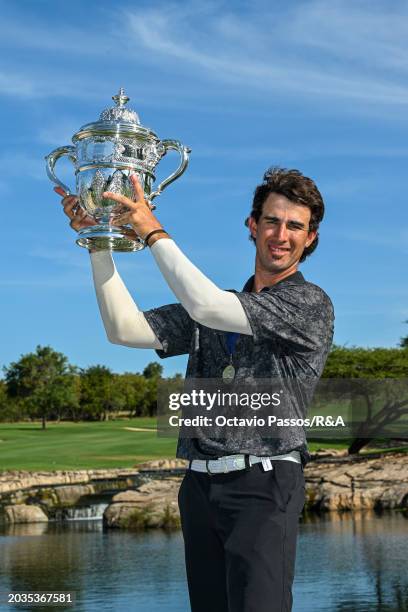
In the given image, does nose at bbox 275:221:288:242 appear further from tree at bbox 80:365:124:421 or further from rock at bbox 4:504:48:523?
tree at bbox 80:365:124:421

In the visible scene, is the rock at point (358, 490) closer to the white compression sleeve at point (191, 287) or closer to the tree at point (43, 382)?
the white compression sleeve at point (191, 287)

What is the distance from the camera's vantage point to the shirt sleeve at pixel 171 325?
3.34 m

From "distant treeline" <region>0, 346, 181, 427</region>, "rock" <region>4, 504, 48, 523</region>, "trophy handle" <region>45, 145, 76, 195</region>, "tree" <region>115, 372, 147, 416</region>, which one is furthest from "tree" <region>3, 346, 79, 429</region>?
"trophy handle" <region>45, 145, 76, 195</region>

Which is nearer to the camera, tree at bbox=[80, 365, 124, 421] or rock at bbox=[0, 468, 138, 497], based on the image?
rock at bbox=[0, 468, 138, 497]

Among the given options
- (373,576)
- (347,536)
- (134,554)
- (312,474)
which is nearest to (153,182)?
(373,576)

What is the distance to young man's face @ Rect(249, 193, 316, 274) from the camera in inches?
124

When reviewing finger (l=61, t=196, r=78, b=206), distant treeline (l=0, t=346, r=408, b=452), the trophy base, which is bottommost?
the trophy base

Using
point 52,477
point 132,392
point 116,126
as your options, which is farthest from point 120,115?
point 132,392

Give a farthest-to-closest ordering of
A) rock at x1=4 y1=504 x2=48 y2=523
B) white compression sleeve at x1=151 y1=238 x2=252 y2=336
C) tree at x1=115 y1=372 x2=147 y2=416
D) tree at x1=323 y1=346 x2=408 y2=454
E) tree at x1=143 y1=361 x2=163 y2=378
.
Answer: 1. tree at x1=143 y1=361 x2=163 y2=378
2. tree at x1=115 y1=372 x2=147 y2=416
3. tree at x1=323 y1=346 x2=408 y2=454
4. rock at x1=4 y1=504 x2=48 y2=523
5. white compression sleeve at x1=151 y1=238 x2=252 y2=336

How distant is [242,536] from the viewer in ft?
9.45

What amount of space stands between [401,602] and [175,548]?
469 cm

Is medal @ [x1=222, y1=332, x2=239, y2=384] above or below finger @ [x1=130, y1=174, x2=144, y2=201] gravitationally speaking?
below

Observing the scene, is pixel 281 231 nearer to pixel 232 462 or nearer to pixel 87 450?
pixel 232 462

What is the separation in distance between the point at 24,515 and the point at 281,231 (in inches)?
619
